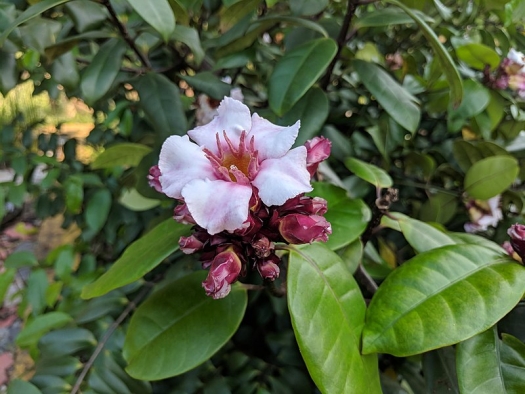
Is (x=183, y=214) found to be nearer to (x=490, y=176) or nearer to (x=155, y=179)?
(x=155, y=179)

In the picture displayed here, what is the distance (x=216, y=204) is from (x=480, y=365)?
0.31 m

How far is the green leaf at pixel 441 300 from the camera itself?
414mm

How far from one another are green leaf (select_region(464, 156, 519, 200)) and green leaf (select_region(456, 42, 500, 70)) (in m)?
0.19

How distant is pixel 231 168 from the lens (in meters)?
0.41

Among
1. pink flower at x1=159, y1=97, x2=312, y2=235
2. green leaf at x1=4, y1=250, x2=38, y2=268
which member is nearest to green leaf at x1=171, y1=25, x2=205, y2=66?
pink flower at x1=159, y1=97, x2=312, y2=235

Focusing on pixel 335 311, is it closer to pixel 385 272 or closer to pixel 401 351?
pixel 401 351

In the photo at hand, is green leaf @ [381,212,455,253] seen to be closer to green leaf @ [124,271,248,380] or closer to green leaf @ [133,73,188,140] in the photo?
green leaf @ [124,271,248,380]

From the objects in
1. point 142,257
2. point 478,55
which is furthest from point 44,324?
point 478,55

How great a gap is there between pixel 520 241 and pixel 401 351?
0.61 ft

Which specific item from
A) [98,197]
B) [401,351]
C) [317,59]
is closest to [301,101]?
[317,59]

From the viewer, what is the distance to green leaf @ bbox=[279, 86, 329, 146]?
2.10ft

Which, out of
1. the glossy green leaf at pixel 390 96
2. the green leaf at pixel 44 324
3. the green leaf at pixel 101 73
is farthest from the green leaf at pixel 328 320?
the green leaf at pixel 44 324

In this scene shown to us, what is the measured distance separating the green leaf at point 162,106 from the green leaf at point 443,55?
13.0 inches

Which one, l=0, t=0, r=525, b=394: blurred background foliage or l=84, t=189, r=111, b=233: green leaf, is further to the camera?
l=84, t=189, r=111, b=233: green leaf
